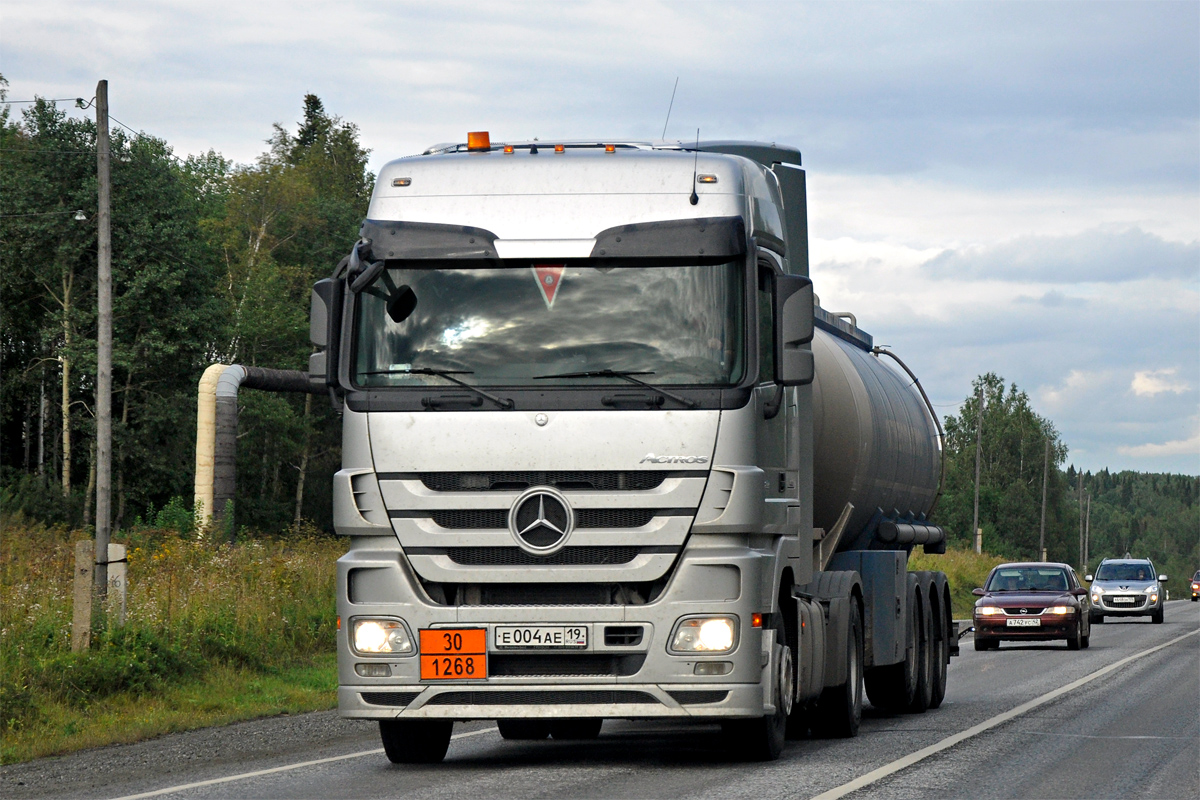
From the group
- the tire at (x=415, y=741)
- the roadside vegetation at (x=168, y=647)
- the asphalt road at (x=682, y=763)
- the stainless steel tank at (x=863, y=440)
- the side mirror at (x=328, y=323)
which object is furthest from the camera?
the roadside vegetation at (x=168, y=647)

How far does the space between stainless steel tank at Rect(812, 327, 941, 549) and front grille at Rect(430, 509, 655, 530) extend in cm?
315

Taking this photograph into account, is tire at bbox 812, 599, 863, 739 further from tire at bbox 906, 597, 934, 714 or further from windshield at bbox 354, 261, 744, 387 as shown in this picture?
windshield at bbox 354, 261, 744, 387

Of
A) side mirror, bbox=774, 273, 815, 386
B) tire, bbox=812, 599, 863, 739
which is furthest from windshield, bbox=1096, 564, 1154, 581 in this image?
side mirror, bbox=774, 273, 815, 386

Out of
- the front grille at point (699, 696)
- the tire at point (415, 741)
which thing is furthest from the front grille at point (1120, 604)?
the front grille at point (699, 696)

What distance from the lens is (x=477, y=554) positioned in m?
9.81

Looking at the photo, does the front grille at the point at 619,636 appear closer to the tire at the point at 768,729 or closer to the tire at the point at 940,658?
the tire at the point at 768,729

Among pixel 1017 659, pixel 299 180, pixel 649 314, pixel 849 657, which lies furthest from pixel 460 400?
pixel 299 180

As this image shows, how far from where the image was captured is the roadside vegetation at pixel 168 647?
13.8 m

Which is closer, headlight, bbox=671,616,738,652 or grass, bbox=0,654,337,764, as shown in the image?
headlight, bbox=671,616,738,652

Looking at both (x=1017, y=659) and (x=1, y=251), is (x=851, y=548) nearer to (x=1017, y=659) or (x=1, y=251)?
(x=1017, y=659)

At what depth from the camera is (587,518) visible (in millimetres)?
9750

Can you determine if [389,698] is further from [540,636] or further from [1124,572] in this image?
[1124,572]

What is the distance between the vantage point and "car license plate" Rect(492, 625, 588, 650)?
9.79 metres

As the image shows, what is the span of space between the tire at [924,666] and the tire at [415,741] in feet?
20.6
